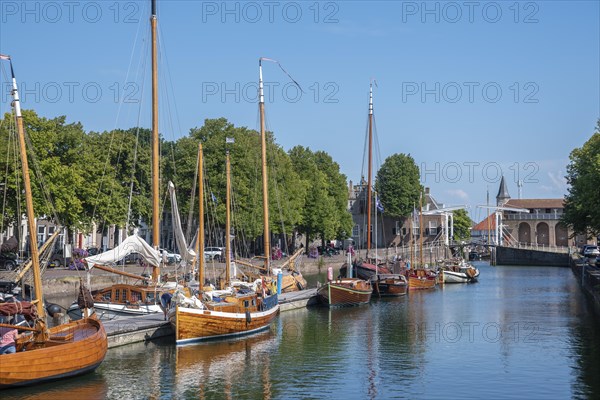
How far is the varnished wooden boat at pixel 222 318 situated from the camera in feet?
123

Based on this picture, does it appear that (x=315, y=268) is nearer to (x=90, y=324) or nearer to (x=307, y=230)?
(x=307, y=230)

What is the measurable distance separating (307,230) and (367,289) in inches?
2136

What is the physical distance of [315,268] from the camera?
99500 millimetres

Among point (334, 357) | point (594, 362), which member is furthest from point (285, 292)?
point (594, 362)

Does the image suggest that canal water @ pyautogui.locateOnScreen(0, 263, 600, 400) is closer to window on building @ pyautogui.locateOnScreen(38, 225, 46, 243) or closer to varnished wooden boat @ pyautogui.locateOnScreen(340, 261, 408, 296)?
varnished wooden boat @ pyautogui.locateOnScreen(340, 261, 408, 296)

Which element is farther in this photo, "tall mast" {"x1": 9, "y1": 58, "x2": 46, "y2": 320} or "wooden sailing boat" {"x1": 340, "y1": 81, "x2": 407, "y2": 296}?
"wooden sailing boat" {"x1": 340, "y1": 81, "x2": 407, "y2": 296}

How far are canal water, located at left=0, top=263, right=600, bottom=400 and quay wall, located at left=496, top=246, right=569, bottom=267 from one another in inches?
2845

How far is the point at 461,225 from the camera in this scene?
18800 cm

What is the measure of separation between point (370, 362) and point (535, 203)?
463 ft

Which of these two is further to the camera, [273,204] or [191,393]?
[273,204]

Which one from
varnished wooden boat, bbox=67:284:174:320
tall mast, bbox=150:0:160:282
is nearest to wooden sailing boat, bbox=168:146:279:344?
tall mast, bbox=150:0:160:282

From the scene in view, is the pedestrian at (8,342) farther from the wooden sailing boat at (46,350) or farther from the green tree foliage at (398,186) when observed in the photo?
the green tree foliage at (398,186)

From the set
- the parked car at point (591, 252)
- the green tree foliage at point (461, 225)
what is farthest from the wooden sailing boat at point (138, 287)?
the green tree foliage at point (461, 225)

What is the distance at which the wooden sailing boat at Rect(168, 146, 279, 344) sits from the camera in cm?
3769
